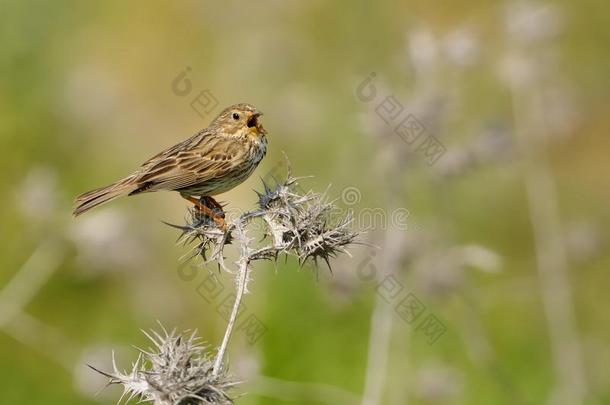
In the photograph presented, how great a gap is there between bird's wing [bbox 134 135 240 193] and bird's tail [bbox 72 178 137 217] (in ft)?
0.30

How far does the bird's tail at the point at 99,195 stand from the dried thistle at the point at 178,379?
2.24 meters

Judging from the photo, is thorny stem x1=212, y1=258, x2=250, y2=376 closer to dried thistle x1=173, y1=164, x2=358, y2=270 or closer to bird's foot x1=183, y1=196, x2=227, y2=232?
dried thistle x1=173, y1=164, x2=358, y2=270

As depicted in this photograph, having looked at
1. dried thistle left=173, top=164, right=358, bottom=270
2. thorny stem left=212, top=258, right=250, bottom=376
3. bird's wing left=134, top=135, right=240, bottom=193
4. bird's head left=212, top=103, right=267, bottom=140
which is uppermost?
bird's head left=212, top=103, right=267, bottom=140

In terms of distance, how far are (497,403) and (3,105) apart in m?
8.16

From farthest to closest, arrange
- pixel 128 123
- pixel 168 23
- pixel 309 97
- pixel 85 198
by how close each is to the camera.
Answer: pixel 168 23
pixel 128 123
pixel 309 97
pixel 85 198

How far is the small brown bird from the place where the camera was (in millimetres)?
6426

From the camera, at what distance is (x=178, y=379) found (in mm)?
3691

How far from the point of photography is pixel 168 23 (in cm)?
1800

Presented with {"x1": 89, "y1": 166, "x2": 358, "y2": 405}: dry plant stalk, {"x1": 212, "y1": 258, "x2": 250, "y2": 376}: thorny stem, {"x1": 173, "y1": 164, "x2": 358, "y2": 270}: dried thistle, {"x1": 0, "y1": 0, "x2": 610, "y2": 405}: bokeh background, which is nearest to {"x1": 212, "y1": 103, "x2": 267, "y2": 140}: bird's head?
{"x1": 0, "y1": 0, "x2": 610, "y2": 405}: bokeh background

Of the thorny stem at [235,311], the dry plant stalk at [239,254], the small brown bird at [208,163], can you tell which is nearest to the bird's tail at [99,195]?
the small brown bird at [208,163]

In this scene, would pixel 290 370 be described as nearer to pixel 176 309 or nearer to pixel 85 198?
pixel 176 309

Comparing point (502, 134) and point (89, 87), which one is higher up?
point (89, 87)

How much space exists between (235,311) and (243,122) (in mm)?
3344

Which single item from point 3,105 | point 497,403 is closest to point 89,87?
point 3,105
